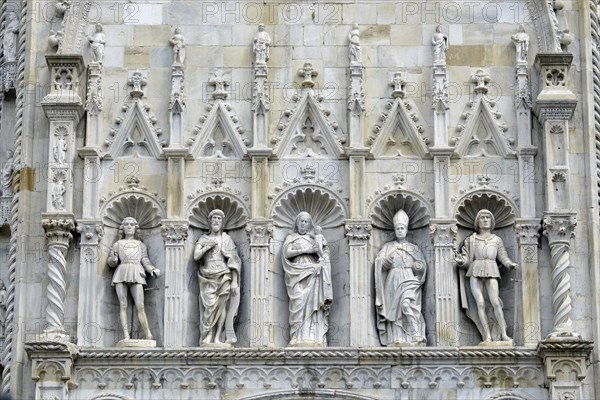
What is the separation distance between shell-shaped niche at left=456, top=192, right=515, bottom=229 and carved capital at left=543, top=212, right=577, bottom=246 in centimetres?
49

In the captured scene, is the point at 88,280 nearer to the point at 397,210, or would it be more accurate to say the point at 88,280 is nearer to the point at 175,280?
the point at 175,280

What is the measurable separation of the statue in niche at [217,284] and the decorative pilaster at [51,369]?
1.55m

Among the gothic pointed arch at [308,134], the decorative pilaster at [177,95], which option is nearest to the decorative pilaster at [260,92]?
the gothic pointed arch at [308,134]

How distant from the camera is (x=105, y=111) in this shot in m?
23.4

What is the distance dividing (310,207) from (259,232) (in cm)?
73

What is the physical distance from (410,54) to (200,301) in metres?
3.87

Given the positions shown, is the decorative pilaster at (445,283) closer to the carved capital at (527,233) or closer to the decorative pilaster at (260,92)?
the carved capital at (527,233)

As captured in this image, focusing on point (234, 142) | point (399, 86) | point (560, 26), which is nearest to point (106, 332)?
point (234, 142)

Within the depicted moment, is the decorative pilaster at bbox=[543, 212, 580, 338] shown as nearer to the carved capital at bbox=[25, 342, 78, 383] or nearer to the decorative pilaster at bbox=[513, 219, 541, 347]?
the decorative pilaster at bbox=[513, 219, 541, 347]

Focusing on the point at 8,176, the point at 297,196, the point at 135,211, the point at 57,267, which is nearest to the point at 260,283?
the point at 297,196

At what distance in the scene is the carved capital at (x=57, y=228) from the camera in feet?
74.2

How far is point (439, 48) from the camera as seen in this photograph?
2342 centimetres

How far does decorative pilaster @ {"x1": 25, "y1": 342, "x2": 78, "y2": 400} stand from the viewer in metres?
21.9

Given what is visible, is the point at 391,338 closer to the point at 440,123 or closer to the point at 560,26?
the point at 440,123
